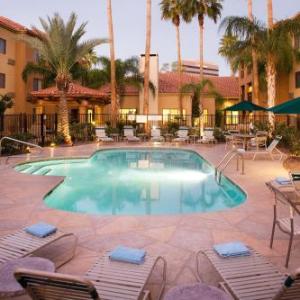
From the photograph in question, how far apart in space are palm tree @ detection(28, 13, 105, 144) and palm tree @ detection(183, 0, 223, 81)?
12.8m

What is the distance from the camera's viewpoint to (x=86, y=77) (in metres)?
30.8

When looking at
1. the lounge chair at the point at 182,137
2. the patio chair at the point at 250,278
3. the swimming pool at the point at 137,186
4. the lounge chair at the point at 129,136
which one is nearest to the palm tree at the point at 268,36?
the lounge chair at the point at 182,137

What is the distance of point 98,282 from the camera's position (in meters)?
3.40

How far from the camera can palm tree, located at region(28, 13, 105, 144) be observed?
19234 millimetres

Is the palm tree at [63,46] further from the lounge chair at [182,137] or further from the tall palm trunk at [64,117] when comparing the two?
the lounge chair at [182,137]

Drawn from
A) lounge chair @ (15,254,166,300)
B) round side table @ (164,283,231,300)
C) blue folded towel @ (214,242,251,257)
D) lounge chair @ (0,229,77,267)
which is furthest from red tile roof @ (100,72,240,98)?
round side table @ (164,283,231,300)

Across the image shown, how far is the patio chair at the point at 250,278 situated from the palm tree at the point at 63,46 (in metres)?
16.8

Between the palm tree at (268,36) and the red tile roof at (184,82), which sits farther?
the red tile roof at (184,82)

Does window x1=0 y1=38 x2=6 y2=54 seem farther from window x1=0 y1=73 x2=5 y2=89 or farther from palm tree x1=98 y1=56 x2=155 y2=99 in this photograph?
palm tree x1=98 y1=56 x2=155 y2=99

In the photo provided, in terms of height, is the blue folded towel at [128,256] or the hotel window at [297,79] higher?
the hotel window at [297,79]

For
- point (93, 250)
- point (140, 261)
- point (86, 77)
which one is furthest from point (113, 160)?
point (86, 77)

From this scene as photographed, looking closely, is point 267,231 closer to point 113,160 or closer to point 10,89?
point 113,160

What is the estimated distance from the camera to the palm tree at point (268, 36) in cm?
1908

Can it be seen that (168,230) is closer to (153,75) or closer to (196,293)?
(196,293)
